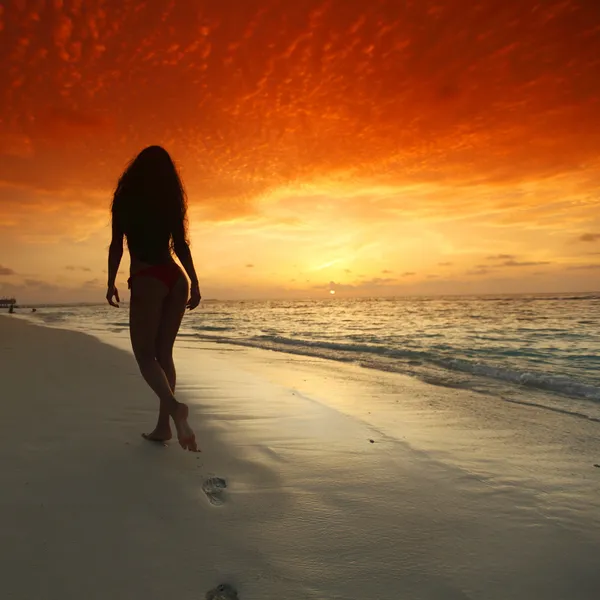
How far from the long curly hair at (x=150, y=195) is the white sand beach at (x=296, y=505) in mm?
1772

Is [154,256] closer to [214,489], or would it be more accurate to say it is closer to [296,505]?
[214,489]

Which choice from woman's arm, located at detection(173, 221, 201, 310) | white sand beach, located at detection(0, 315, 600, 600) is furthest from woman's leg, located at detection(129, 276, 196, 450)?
white sand beach, located at detection(0, 315, 600, 600)

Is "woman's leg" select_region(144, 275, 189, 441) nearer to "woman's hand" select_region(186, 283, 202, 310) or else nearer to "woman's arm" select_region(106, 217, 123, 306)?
"woman's hand" select_region(186, 283, 202, 310)

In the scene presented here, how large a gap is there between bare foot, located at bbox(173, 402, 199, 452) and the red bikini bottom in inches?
36.6

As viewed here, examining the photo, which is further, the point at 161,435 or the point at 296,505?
the point at 161,435

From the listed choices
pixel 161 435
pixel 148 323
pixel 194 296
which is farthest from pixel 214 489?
pixel 194 296

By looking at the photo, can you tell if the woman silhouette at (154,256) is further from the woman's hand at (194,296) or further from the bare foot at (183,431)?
the bare foot at (183,431)

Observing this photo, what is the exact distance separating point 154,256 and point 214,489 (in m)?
1.71

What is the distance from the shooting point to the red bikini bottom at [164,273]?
3.23 meters

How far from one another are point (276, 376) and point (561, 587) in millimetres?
6373

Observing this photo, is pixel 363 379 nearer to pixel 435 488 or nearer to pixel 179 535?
pixel 435 488

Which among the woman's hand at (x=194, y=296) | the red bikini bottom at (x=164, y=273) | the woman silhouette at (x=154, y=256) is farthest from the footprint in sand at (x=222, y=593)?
the woman's hand at (x=194, y=296)

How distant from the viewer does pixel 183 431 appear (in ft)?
9.46

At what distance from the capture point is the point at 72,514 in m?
2.29
